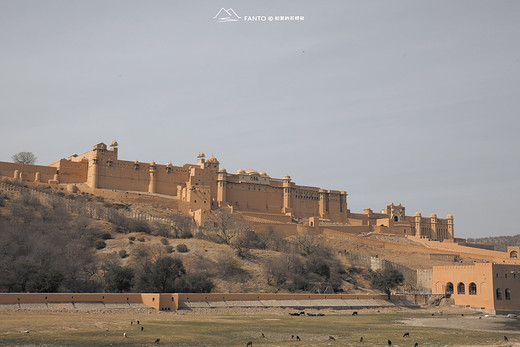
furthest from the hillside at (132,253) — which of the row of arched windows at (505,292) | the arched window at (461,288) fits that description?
the row of arched windows at (505,292)

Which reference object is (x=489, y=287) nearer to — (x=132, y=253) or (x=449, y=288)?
(x=449, y=288)

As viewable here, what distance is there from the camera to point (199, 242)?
5628cm

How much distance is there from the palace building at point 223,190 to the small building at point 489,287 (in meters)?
26.3

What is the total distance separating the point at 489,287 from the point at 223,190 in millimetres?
37409

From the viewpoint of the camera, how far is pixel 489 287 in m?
46.1

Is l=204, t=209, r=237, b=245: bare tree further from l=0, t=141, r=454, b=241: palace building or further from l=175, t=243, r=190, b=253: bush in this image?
l=175, t=243, r=190, b=253: bush

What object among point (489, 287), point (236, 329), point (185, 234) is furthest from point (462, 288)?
point (236, 329)

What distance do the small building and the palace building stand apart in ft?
86.1

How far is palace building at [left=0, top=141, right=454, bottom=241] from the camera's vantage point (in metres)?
69.8

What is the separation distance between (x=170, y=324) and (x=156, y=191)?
145 feet

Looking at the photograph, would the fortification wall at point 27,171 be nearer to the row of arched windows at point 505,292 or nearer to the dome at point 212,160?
the dome at point 212,160

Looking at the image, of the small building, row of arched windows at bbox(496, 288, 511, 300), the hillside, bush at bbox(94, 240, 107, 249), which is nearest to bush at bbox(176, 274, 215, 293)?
the hillside

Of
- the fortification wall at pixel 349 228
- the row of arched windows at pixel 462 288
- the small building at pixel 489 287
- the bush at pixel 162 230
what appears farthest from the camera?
the fortification wall at pixel 349 228

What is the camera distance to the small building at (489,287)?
45.8 meters
